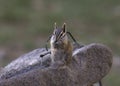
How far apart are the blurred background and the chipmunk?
8488mm

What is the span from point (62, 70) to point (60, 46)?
0.20m

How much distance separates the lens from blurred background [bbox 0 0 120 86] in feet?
48.8

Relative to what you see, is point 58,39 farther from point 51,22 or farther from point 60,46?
point 51,22

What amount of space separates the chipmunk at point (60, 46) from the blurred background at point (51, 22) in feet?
27.8

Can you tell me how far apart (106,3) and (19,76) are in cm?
1274

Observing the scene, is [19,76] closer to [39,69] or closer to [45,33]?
[39,69]

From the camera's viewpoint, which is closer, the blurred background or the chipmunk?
the chipmunk

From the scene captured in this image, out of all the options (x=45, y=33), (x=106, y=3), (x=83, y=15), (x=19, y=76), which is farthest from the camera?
(x=106, y=3)

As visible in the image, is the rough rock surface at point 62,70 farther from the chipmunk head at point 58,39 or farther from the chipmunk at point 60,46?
the chipmunk head at point 58,39

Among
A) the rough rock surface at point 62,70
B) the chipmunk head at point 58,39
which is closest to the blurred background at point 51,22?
the rough rock surface at point 62,70

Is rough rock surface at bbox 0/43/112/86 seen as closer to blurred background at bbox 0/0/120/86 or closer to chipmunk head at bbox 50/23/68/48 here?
chipmunk head at bbox 50/23/68/48

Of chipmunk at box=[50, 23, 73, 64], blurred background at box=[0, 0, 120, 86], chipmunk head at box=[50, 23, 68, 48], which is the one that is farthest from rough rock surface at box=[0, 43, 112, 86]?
blurred background at box=[0, 0, 120, 86]

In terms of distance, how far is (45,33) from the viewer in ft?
50.5

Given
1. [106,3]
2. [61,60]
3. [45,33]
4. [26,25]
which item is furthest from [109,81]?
[61,60]
